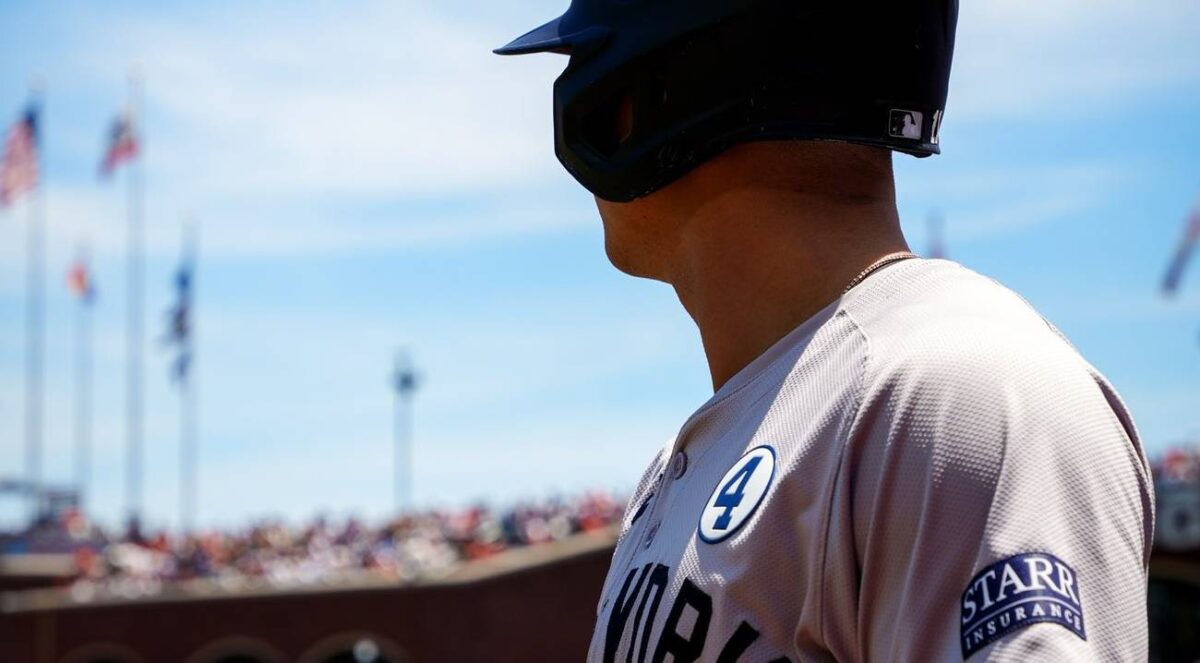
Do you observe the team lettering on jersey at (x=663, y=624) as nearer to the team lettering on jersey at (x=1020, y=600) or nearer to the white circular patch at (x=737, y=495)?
the white circular patch at (x=737, y=495)

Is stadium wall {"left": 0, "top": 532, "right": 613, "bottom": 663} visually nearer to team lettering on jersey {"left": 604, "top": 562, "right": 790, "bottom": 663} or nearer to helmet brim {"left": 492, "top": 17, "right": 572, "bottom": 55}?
helmet brim {"left": 492, "top": 17, "right": 572, "bottom": 55}

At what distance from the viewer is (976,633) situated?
1.57 metres

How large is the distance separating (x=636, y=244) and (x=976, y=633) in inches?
39.7

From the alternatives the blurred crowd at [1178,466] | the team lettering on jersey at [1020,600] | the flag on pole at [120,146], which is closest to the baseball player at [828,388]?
the team lettering on jersey at [1020,600]

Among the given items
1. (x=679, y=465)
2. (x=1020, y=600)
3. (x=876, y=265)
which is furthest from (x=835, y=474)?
(x=679, y=465)

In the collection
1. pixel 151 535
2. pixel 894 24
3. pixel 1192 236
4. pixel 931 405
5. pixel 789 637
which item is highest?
pixel 894 24

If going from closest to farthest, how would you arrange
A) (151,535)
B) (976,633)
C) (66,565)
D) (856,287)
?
(976,633)
(856,287)
(66,565)
(151,535)

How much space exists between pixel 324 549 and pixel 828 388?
33.1m

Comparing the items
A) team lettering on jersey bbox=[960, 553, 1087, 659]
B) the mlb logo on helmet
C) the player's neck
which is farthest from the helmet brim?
team lettering on jersey bbox=[960, 553, 1087, 659]

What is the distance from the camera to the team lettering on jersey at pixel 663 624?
5.99 feet

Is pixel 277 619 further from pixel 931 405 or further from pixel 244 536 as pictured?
pixel 931 405

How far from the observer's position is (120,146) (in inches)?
1417

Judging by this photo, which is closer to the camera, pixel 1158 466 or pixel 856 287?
pixel 856 287

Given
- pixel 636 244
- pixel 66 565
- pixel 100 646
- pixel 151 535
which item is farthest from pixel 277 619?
pixel 636 244
